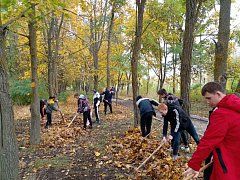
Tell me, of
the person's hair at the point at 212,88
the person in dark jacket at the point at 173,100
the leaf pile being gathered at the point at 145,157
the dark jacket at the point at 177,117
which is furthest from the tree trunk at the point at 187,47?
the person's hair at the point at 212,88

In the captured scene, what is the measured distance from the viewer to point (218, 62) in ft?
29.3

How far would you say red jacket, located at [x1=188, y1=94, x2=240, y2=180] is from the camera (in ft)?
12.1

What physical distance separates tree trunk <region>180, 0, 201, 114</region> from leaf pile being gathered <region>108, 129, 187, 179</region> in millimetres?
1724

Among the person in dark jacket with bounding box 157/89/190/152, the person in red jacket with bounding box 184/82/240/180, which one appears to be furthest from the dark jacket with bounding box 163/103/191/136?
the person in red jacket with bounding box 184/82/240/180

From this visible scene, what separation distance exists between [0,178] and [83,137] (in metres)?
6.92

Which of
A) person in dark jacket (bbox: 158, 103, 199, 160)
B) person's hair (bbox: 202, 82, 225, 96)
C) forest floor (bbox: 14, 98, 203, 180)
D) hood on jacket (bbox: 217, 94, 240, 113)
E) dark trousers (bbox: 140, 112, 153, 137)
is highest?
person's hair (bbox: 202, 82, 225, 96)

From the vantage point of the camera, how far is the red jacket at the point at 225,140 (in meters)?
3.70

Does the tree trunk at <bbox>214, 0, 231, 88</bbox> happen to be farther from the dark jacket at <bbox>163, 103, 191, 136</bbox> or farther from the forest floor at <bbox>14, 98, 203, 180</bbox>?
the forest floor at <bbox>14, 98, 203, 180</bbox>

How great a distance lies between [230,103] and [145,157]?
4.63 metres

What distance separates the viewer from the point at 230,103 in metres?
3.76

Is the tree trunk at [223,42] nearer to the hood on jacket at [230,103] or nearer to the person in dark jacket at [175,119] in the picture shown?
the person in dark jacket at [175,119]

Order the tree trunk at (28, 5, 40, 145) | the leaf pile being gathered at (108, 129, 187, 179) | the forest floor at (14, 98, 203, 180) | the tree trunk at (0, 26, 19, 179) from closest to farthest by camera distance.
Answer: the tree trunk at (0, 26, 19, 179), the leaf pile being gathered at (108, 129, 187, 179), the forest floor at (14, 98, 203, 180), the tree trunk at (28, 5, 40, 145)

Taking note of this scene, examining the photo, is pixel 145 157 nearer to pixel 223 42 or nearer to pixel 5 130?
pixel 5 130

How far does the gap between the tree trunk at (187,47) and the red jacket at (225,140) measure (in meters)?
5.35
